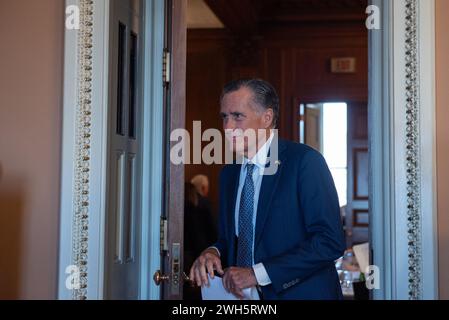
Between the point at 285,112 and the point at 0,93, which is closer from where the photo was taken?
the point at 0,93

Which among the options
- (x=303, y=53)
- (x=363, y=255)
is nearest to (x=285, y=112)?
(x=303, y=53)

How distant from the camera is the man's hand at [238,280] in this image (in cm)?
228

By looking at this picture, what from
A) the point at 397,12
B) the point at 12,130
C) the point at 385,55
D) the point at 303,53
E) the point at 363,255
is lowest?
the point at 363,255

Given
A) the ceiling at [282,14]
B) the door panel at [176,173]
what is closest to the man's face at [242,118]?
the door panel at [176,173]

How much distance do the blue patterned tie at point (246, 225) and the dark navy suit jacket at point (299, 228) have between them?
0.15 feet

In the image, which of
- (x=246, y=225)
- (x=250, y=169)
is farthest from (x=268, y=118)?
(x=246, y=225)

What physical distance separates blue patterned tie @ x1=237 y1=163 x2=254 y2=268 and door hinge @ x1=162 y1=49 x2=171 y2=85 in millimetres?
686

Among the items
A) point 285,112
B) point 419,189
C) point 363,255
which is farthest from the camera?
point 285,112

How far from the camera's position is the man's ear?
2.58 m

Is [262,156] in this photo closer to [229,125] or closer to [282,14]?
[229,125]

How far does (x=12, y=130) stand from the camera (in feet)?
8.30

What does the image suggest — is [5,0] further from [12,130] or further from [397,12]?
[397,12]

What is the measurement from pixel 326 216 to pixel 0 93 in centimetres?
139
